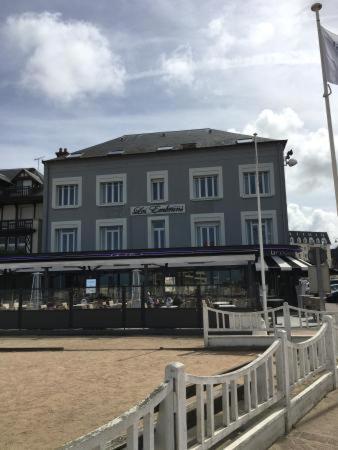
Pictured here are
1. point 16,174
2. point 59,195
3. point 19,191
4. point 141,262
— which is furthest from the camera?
point 16,174

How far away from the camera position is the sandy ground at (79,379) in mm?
5637

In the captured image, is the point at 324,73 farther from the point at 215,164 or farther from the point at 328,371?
the point at 215,164

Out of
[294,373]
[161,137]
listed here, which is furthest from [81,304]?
[161,137]

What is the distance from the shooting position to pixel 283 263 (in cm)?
2609

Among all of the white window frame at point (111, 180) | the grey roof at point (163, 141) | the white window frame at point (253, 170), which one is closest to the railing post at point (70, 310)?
the white window frame at point (111, 180)

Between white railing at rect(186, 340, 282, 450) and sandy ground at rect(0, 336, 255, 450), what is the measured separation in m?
1.93

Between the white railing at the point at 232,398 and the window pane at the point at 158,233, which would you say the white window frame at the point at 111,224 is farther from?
the white railing at the point at 232,398

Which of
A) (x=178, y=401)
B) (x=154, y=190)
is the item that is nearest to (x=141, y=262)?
(x=154, y=190)

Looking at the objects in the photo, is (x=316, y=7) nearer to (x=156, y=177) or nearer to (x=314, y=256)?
(x=314, y=256)

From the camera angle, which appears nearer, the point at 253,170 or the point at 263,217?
the point at 263,217

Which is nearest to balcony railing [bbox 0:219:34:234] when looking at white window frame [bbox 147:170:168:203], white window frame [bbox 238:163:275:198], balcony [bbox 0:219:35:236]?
balcony [bbox 0:219:35:236]

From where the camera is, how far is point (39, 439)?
5.19m

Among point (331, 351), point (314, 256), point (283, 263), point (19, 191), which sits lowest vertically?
point (331, 351)

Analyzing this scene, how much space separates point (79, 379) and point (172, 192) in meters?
24.5
